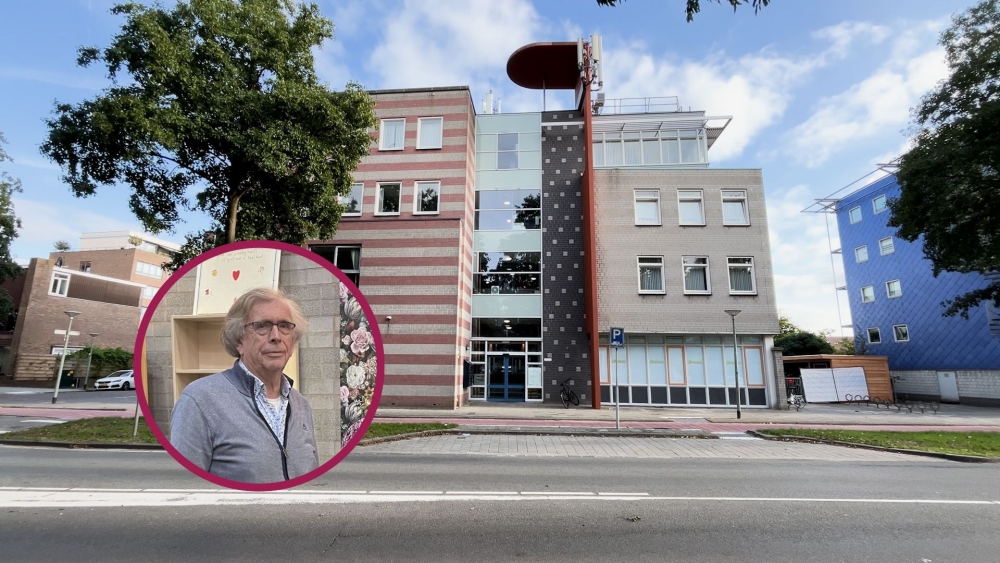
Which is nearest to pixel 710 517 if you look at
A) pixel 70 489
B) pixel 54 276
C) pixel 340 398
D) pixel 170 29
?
pixel 340 398

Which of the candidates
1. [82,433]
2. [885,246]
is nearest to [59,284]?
[82,433]

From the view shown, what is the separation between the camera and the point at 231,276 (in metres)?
1.19

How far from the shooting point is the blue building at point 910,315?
1187 inches

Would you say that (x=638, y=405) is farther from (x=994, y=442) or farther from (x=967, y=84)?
(x=967, y=84)

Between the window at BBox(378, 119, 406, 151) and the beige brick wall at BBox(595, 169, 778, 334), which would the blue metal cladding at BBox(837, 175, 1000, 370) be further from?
the window at BBox(378, 119, 406, 151)

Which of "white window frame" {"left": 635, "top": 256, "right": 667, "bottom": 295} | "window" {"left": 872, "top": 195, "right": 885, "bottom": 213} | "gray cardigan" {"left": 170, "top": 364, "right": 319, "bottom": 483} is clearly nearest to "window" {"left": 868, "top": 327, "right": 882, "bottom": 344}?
"window" {"left": 872, "top": 195, "right": 885, "bottom": 213}

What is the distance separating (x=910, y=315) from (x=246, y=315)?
150ft

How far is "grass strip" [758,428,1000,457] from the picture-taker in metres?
12.5

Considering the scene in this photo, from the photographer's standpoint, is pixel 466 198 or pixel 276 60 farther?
pixel 466 198

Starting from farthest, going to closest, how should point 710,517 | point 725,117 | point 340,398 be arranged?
point 725,117 < point 710,517 < point 340,398

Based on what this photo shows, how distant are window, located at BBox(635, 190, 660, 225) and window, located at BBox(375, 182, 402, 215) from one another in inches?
492

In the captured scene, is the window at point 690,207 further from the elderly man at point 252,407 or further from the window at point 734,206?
the elderly man at point 252,407

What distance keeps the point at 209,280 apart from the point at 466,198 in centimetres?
2328

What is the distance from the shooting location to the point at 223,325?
1110 mm
